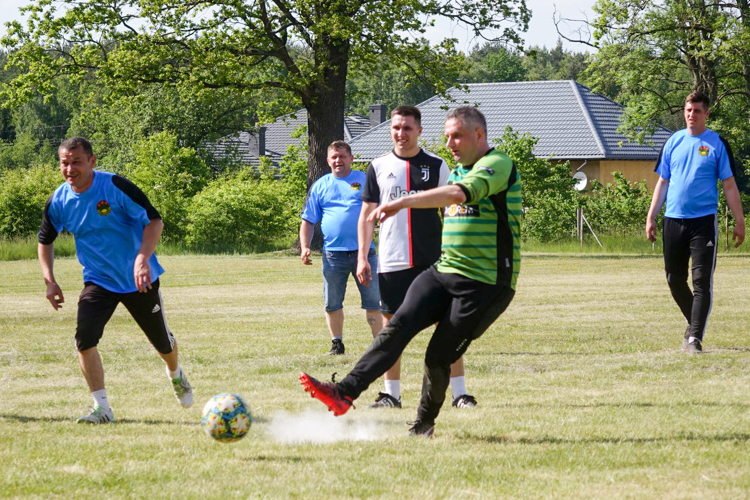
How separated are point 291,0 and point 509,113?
25939 mm

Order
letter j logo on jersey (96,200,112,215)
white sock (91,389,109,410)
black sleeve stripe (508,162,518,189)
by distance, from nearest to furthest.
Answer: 1. black sleeve stripe (508,162,518,189)
2. letter j logo on jersey (96,200,112,215)
3. white sock (91,389,109,410)

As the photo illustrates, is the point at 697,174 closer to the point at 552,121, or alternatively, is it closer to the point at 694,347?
the point at 694,347

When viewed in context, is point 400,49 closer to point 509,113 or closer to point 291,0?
point 291,0

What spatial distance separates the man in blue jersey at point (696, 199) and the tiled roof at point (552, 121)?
3755 cm

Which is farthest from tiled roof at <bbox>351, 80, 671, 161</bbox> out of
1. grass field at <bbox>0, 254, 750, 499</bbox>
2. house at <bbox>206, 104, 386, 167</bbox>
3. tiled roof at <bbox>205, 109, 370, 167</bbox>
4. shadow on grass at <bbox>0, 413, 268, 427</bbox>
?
shadow on grass at <bbox>0, 413, 268, 427</bbox>

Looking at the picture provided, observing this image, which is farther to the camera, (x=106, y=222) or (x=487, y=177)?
(x=106, y=222)

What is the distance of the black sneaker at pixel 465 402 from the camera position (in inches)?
273

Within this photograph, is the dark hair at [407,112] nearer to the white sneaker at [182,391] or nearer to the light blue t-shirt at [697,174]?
the white sneaker at [182,391]

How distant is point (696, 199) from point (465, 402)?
364 centimetres

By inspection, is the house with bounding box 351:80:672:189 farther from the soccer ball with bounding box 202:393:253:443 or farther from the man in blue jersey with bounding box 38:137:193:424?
the soccer ball with bounding box 202:393:253:443

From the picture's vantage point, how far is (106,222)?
6.58m

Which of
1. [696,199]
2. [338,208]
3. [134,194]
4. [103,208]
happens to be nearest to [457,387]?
[134,194]

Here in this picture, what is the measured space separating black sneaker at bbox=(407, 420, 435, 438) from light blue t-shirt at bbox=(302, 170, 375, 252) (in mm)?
3717

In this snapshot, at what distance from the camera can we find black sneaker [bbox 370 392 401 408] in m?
7.06
